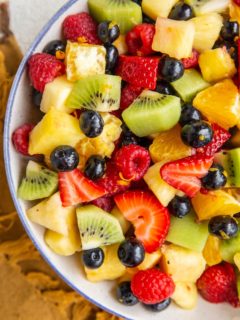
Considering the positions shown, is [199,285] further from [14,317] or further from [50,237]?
[14,317]

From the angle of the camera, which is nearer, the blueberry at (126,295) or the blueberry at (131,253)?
the blueberry at (131,253)

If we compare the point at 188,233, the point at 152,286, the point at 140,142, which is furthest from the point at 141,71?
the point at 152,286

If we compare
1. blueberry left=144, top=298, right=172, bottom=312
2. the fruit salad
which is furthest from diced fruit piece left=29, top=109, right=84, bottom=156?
blueberry left=144, top=298, right=172, bottom=312

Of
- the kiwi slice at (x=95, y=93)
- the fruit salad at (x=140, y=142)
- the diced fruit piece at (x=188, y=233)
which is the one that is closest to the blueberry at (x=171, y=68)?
the fruit salad at (x=140, y=142)

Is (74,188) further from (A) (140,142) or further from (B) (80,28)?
(B) (80,28)

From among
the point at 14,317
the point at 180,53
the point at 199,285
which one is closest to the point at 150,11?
the point at 180,53

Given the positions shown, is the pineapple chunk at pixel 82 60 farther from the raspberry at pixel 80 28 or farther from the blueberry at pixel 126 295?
the blueberry at pixel 126 295
